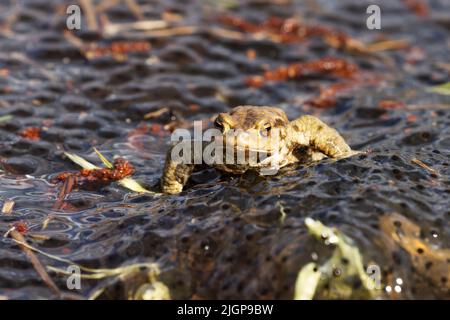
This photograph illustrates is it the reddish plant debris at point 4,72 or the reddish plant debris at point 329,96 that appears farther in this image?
the reddish plant debris at point 4,72

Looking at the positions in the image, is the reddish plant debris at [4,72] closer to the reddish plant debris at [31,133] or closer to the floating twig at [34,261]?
the reddish plant debris at [31,133]

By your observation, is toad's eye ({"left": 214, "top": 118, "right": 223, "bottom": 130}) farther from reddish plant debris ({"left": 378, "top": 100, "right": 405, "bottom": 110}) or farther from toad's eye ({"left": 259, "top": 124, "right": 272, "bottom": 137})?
reddish plant debris ({"left": 378, "top": 100, "right": 405, "bottom": 110})

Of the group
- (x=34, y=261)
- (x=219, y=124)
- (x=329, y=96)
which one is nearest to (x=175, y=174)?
(x=219, y=124)

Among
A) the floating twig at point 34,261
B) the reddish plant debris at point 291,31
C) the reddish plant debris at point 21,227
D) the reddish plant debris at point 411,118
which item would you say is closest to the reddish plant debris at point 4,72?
the reddish plant debris at point 291,31

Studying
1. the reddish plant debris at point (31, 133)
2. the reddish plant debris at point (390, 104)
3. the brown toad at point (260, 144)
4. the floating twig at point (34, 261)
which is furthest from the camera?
the reddish plant debris at point (390, 104)

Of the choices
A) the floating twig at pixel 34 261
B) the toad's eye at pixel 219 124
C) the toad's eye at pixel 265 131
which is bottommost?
the floating twig at pixel 34 261

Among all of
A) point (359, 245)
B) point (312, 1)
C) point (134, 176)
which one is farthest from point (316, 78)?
point (359, 245)

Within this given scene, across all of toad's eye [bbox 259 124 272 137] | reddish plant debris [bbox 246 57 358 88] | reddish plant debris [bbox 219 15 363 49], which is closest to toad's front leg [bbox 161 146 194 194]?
toad's eye [bbox 259 124 272 137]
